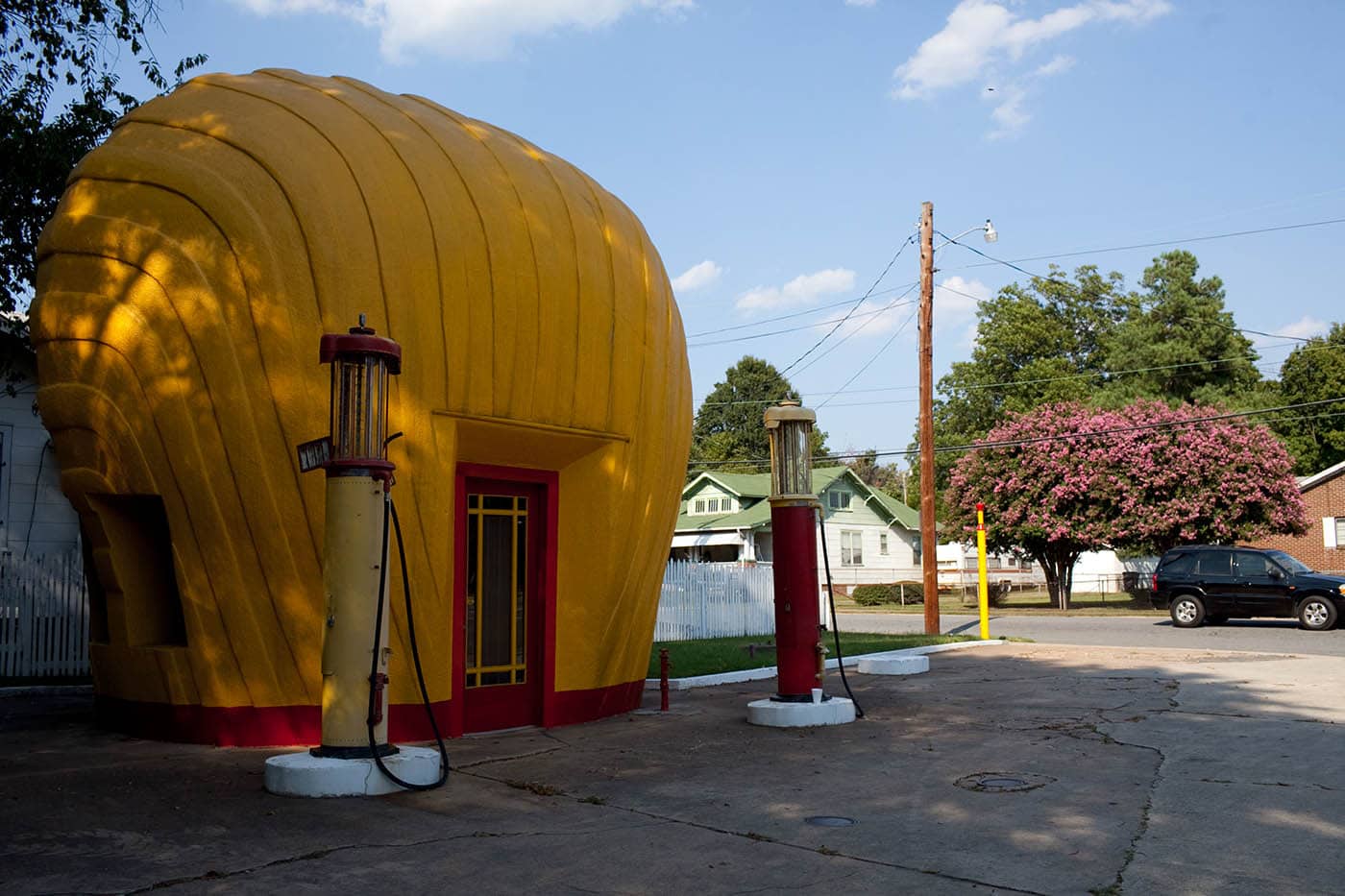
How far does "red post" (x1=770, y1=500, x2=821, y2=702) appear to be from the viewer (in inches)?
403

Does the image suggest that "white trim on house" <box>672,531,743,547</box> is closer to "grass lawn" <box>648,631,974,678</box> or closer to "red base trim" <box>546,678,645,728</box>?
"grass lawn" <box>648,631,974,678</box>

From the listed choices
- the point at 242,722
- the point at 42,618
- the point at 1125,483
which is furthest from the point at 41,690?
the point at 1125,483

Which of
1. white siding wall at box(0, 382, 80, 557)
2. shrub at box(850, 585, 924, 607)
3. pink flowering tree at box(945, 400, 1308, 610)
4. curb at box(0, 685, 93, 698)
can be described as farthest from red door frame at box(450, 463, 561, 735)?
shrub at box(850, 585, 924, 607)

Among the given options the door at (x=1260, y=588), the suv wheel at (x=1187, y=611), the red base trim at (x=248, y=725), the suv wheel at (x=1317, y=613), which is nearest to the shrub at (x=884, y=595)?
the suv wheel at (x=1187, y=611)

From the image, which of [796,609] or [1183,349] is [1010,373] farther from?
[796,609]

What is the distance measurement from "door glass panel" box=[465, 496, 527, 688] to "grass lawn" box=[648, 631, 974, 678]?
14.6 ft

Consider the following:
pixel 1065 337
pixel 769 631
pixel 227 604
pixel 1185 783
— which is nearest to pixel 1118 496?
pixel 769 631

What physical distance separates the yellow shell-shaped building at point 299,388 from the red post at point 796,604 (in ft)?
5.10

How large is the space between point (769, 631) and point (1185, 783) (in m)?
16.6

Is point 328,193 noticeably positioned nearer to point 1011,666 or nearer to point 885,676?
point 885,676

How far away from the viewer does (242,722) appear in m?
8.34

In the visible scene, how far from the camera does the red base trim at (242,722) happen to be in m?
8.32

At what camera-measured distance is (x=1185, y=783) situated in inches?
286

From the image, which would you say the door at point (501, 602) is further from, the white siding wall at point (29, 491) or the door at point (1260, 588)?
the door at point (1260, 588)
